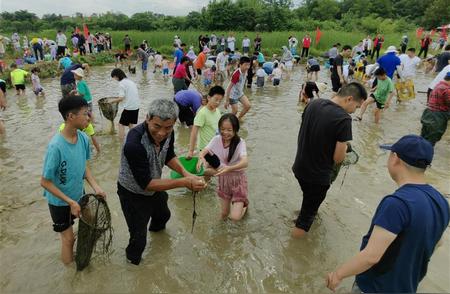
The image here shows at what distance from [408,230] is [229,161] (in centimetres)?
231

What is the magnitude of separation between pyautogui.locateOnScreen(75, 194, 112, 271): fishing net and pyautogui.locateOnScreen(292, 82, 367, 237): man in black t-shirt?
2.14m

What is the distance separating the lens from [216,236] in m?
4.14

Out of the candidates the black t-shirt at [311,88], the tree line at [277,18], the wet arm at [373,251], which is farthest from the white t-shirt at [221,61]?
the tree line at [277,18]

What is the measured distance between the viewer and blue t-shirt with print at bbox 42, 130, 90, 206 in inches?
111

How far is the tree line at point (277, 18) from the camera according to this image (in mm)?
32656

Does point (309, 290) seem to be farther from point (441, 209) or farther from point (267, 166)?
point (267, 166)

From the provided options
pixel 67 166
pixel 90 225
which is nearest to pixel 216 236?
pixel 90 225

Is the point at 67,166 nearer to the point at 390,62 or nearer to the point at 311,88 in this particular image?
the point at 311,88

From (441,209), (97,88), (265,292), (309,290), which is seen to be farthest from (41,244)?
(97,88)

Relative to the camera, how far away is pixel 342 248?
13.0 feet

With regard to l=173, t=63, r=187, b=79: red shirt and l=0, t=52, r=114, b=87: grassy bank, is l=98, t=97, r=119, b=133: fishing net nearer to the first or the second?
l=173, t=63, r=187, b=79: red shirt

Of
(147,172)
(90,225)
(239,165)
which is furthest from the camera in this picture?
(239,165)

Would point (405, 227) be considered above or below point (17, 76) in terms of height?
above

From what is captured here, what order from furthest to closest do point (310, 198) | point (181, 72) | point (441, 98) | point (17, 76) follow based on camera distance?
point (17, 76)
point (181, 72)
point (441, 98)
point (310, 198)
